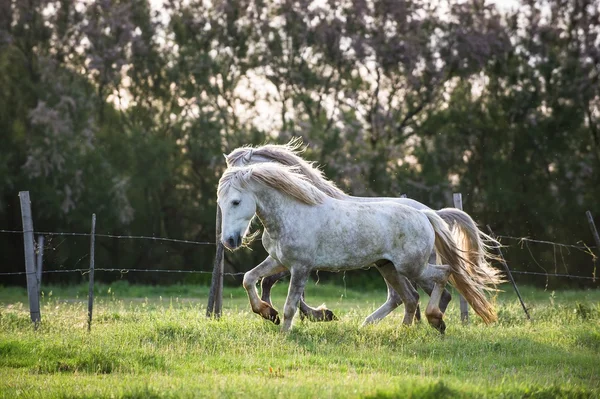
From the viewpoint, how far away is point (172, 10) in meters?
26.3

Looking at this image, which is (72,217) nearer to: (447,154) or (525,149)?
(447,154)

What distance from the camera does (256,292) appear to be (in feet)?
29.9

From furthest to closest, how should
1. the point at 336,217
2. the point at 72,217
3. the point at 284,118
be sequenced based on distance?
the point at 284,118 < the point at 72,217 < the point at 336,217

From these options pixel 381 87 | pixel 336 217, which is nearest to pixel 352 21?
pixel 381 87

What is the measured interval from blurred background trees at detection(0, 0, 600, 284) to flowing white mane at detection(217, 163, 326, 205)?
15309mm

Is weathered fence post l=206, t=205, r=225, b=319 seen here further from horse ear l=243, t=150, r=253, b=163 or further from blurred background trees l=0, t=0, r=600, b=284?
blurred background trees l=0, t=0, r=600, b=284

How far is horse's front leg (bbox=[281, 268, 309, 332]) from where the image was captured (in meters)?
A: 8.89

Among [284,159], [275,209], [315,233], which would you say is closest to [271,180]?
[275,209]

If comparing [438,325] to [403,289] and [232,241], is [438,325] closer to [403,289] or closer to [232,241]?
[403,289]

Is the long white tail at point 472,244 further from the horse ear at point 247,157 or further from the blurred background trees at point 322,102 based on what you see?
the blurred background trees at point 322,102

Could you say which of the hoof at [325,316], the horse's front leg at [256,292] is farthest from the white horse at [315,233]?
the hoof at [325,316]

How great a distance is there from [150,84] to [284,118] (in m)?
4.47

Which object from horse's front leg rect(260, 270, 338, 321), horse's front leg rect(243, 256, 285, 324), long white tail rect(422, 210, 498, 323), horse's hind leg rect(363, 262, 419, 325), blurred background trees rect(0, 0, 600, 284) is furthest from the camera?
blurred background trees rect(0, 0, 600, 284)

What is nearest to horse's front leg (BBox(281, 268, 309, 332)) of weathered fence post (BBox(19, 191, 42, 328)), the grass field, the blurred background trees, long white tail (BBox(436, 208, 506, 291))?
the grass field
